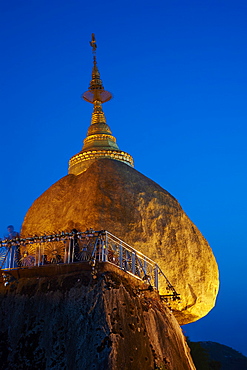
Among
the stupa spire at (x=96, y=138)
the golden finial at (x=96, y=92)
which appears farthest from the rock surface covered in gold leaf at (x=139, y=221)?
the golden finial at (x=96, y=92)

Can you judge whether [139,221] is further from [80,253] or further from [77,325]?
[77,325]

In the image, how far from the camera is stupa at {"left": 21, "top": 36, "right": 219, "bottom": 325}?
2036cm

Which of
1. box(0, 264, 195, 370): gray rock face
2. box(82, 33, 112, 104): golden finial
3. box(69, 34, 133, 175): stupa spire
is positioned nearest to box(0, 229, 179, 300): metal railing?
box(0, 264, 195, 370): gray rock face

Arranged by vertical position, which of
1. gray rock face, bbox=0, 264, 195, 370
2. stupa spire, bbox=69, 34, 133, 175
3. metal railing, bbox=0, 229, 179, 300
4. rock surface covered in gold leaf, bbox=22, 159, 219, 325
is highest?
stupa spire, bbox=69, 34, 133, 175

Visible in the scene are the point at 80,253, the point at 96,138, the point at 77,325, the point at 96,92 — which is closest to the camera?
the point at 77,325

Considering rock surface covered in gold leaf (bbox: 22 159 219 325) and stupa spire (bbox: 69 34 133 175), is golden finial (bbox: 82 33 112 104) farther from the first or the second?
rock surface covered in gold leaf (bbox: 22 159 219 325)

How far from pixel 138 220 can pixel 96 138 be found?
7.78 m

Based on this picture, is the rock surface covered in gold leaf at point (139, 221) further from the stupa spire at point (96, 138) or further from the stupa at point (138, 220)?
the stupa spire at point (96, 138)

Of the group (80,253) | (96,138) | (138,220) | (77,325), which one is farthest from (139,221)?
(77,325)

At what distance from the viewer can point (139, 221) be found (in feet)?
68.1

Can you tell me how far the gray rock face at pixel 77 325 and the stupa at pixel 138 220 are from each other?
561 centimetres

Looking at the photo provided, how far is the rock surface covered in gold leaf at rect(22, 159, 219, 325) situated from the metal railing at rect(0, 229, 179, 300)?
4.00ft

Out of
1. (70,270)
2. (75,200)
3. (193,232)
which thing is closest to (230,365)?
(193,232)

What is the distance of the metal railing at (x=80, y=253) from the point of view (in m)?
15.1
